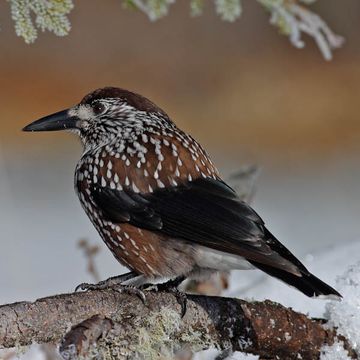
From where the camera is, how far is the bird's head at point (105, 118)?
434cm

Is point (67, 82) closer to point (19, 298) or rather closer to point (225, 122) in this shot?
point (225, 122)

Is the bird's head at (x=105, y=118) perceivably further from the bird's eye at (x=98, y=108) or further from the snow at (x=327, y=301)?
the snow at (x=327, y=301)

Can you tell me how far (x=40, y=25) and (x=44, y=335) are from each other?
3.78 feet

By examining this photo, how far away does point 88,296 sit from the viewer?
3258mm

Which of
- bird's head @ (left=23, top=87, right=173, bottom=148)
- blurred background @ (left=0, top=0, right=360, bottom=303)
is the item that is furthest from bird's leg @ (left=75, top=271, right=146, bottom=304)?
blurred background @ (left=0, top=0, right=360, bottom=303)

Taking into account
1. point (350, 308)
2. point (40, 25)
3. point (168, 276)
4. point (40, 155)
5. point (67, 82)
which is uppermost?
point (67, 82)

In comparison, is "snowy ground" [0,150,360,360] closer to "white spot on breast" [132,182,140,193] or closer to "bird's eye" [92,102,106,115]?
"white spot on breast" [132,182,140,193]

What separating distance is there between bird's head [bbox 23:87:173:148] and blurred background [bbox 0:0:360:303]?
2716 mm

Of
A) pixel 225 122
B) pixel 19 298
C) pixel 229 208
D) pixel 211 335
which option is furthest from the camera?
pixel 225 122

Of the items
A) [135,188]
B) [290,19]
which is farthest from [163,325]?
[290,19]

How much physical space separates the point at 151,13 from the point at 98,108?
46 centimetres

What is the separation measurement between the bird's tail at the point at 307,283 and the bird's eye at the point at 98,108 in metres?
1.22

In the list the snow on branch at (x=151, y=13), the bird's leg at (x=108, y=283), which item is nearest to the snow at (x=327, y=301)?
the bird's leg at (x=108, y=283)

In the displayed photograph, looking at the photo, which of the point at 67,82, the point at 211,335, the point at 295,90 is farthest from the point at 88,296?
the point at 295,90
